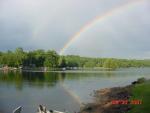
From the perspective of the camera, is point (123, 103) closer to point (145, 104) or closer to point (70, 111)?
point (145, 104)

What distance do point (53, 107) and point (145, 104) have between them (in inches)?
764

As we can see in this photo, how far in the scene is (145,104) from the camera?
117 feet

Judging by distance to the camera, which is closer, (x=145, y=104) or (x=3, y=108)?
(x=145, y=104)

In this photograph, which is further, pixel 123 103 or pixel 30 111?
pixel 30 111

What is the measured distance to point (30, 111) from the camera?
1806 inches

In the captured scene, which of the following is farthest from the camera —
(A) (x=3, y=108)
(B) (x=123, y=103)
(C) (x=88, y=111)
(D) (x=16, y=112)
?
(A) (x=3, y=108)

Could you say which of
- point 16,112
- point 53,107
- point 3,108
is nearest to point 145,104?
point 16,112

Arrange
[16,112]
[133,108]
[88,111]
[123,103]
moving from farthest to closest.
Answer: [88,111]
[123,103]
[16,112]
[133,108]

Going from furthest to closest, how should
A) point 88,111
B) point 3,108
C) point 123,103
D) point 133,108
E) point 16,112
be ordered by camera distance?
point 3,108
point 88,111
point 123,103
point 16,112
point 133,108

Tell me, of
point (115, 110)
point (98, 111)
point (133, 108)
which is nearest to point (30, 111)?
point (98, 111)

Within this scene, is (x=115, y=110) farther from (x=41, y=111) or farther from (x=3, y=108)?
(x=3, y=108)

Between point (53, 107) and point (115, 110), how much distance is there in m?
15.2

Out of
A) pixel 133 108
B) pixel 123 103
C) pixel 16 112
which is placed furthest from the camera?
pixel 123 103

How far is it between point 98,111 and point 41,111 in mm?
9099
